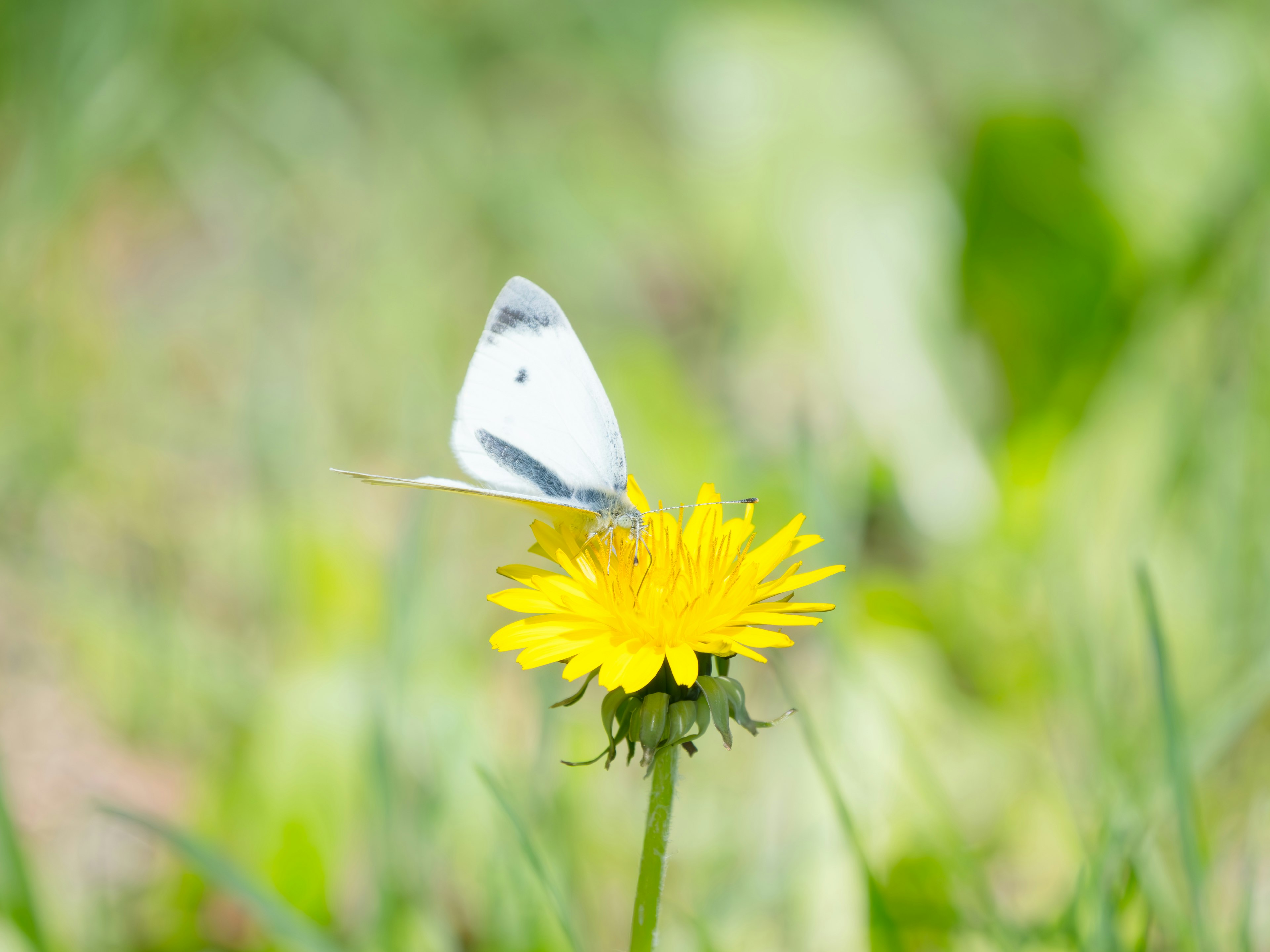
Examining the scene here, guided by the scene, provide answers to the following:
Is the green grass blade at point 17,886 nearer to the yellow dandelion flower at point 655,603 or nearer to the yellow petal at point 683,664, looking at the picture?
the yellow dandelion flower at point 655,603

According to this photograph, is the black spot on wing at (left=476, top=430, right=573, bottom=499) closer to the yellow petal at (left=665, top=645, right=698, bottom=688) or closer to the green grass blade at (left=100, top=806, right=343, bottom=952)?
the yellow petal at (left=665, top=645, right=698, bottom=688)

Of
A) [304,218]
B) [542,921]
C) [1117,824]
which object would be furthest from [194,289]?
[1117,824]

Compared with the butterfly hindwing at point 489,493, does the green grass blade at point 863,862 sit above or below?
below

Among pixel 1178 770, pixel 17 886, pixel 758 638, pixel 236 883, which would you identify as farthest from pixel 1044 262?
pixel 17 886

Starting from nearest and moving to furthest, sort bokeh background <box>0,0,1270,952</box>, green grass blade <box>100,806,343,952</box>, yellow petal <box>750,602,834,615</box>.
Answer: yellow petal <box>750,602,834,615</box>
green grass blade <box>100,806,343,952</box>
bokeh background <box>0,0,1270,952</box>

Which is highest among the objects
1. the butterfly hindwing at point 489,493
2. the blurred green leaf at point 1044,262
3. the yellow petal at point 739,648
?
the blurred green leaf at point 1044,262

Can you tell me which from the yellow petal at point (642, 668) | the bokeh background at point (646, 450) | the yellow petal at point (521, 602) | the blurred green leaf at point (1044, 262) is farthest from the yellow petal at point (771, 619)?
the blurred green leaf at point (1044, 262)

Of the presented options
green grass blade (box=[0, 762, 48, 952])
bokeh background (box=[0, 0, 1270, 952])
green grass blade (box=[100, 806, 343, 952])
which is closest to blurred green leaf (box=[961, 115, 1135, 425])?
bokeh background (box=[0, 0, 1270, 952])
